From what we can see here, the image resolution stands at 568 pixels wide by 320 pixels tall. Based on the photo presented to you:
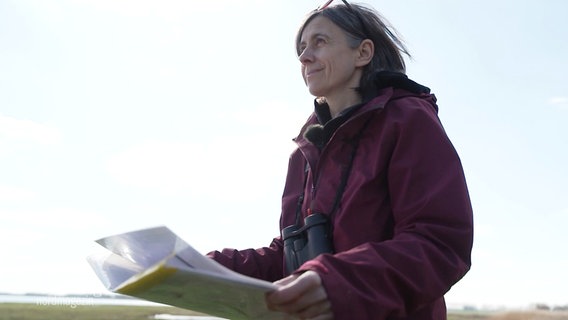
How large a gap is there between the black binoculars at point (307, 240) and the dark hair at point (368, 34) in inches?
27.7

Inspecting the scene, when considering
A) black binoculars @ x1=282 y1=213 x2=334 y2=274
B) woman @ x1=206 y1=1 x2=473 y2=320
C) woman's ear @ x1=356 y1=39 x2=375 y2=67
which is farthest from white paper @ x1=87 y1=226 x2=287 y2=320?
woman's ear @ x1=356 y1=39 x2=375 y2=67

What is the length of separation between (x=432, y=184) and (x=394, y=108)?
45 centimetres

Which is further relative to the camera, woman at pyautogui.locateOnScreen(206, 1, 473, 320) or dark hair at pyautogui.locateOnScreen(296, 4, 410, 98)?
dark hair at pyautogui.locateOnScreen(296, 4, 410, 98)

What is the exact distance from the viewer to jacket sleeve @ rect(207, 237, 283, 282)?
3.34m

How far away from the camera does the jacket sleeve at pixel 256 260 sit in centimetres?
334

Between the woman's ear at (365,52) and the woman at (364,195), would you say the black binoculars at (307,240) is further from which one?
the woman's ear at (365,52)

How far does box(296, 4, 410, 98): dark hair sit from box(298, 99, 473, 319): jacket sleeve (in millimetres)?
493

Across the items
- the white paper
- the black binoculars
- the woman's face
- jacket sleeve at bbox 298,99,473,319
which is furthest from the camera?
the woman's face

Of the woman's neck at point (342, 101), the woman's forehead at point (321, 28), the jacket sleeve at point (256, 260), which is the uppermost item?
the woman's forehead at point (321, 28)

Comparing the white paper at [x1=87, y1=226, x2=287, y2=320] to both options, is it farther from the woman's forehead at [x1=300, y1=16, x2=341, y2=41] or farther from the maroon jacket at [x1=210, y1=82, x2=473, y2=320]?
the woman's forehead at [x1=300, y1=16, x2=341, y2=41]

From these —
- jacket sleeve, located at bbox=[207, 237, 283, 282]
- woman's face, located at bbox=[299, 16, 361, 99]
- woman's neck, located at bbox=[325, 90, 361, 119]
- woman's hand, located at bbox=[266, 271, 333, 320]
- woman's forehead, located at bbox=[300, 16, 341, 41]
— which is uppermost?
woman's forehead, located at bbox=[300, 16, 341, 41]

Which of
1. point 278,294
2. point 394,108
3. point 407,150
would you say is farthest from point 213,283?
point 394,108

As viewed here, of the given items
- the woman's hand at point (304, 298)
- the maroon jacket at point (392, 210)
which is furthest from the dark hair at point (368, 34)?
the woman's hand at point (304, 298)

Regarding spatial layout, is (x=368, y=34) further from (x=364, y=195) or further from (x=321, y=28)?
(x=364, y=195)
